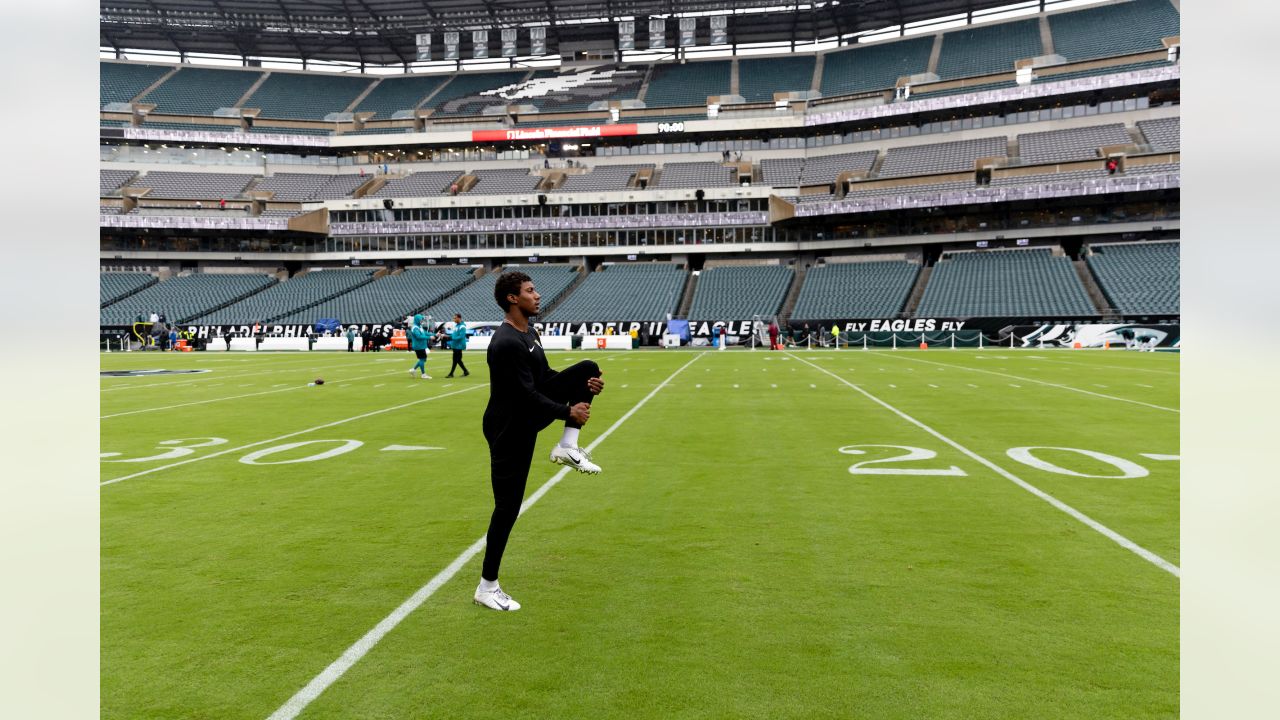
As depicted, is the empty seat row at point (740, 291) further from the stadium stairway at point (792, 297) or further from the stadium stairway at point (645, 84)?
the stadium stairway at point (645, 84)

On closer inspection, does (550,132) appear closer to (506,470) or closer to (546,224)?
(546,224)

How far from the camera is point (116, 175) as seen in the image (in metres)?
73.4

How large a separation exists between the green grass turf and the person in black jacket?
416mm

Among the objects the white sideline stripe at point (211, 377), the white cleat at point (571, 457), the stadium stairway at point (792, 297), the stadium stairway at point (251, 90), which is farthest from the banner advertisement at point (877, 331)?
the white cleat at point (571, 457)

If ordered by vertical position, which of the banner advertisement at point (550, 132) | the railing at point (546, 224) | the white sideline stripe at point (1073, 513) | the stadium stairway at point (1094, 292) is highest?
the banner advertisement at point (550, 132)

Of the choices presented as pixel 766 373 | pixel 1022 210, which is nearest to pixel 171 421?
pixel 766 373

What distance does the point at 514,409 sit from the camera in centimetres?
500

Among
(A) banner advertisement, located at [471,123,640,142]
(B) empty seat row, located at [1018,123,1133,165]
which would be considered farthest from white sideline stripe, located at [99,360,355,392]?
(B) empty seat row, located at [1018,123,1133,165]

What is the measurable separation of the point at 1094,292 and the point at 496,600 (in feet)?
186

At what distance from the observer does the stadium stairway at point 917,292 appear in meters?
55.4

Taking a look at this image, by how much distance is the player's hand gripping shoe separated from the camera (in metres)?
4.89
